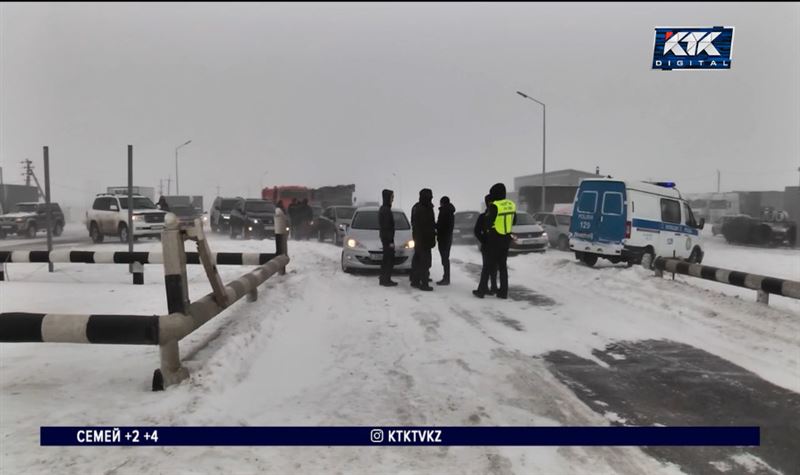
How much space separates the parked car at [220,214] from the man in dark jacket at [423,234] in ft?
58.6

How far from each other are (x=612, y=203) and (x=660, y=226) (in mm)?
1478

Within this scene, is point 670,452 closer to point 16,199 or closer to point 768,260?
point 16,199

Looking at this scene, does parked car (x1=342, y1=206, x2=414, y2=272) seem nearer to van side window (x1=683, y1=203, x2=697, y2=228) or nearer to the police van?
the police van

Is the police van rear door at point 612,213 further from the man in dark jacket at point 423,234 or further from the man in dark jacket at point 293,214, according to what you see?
the man in dark jacket at point 293,214

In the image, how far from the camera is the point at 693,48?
459 centimetres

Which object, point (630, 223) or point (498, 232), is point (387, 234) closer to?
point (498, 232)

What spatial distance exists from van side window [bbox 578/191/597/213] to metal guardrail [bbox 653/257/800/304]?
11.9 ft

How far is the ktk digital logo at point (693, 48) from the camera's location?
4.52 meters

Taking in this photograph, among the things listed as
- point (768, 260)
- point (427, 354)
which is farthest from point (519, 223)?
point (427, 354)

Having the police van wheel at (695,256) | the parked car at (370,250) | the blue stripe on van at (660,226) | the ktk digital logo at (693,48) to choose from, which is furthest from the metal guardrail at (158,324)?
the police van wheel at (695,256)

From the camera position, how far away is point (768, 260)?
1814 cm

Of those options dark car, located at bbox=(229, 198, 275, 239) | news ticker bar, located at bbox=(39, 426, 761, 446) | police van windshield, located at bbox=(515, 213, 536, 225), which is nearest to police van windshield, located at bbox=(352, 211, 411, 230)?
police van windshield, located at bbox=(515, 213, 536, 225)

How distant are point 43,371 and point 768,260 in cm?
2183

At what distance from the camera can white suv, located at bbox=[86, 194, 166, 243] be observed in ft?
60.1
